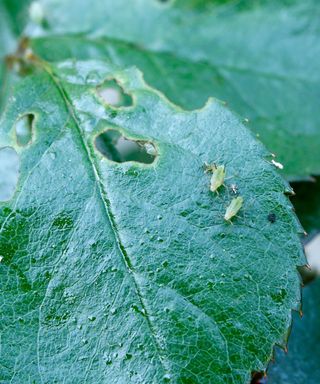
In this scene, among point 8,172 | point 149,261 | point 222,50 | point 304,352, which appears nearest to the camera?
point 149,261

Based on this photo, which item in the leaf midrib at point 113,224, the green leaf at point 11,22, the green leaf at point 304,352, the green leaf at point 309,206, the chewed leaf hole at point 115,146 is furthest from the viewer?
the green leaf at point 11,22

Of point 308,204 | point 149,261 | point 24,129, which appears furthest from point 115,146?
point 308,204

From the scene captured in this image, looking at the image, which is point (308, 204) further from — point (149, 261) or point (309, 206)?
point (149, 261)

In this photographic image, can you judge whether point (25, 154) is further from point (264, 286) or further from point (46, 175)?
point (264, 286)

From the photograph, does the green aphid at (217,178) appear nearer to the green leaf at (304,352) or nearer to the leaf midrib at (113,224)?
the leaf midrib at (113,224)

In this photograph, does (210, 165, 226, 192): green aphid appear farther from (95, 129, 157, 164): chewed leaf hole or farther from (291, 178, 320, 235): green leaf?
(291, 178, 320, 235): green leaf

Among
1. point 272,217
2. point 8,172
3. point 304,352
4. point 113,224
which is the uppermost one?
point 272,217

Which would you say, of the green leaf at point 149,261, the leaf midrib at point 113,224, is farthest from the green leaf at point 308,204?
the leaf midrib at point 113,224
